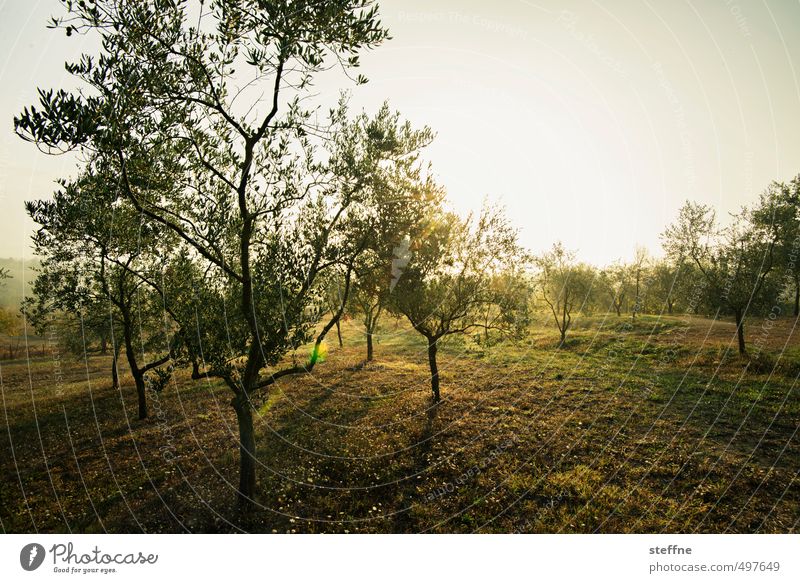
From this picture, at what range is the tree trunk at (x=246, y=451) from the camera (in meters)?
11.7

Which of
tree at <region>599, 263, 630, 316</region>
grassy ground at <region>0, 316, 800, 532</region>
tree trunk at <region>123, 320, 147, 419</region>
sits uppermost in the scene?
tree at <region>599, 263, 630, 316</region>

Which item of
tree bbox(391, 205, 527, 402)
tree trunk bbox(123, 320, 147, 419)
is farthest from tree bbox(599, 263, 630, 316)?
tree trunk bbox(123, 320, 147, 419)

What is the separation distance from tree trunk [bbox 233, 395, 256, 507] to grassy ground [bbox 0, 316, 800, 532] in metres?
0.59

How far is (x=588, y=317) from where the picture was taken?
75938mm

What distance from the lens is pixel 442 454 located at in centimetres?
1711

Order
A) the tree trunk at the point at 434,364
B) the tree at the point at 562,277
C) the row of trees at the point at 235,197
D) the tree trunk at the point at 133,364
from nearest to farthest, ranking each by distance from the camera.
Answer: the row of trees at the point at 235,197 → the tree trunk at the point at 133,364 → the tree trunk at the point at 434,364 → the tree at the point at 562,277

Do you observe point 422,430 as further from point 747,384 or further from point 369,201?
point 747,384

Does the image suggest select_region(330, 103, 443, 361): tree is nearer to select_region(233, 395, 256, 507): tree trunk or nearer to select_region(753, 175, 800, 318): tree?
Answer: select_region(233, 395, 256, 507): tree trunk

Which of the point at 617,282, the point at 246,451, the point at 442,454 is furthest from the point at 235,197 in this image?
Answer: the point at 617,282

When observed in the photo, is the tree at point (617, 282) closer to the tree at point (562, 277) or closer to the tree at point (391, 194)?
the tree at point (562, 277)

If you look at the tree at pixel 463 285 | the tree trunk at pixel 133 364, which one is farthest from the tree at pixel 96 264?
the tree at pixel 463 285

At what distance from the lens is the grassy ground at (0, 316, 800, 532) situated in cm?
1198

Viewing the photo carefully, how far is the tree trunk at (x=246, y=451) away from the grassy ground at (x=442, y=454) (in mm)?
592
